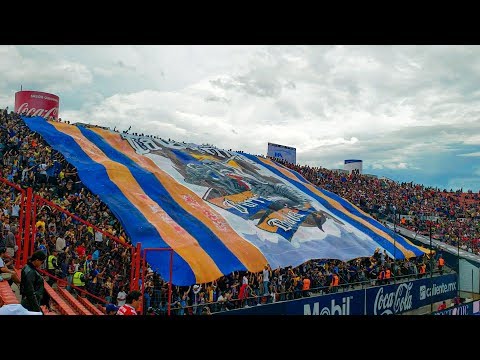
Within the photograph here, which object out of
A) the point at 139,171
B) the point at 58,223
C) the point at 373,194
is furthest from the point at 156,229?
the point at 373,194

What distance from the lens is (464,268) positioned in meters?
18.5

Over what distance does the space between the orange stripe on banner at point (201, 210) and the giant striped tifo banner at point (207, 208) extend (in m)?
0.05

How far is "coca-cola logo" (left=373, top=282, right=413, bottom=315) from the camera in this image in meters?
14.0

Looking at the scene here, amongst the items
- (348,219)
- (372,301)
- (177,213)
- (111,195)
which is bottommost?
(372,301)

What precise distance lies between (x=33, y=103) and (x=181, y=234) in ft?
66.2

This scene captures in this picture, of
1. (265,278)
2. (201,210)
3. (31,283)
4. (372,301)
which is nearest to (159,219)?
(201,210)

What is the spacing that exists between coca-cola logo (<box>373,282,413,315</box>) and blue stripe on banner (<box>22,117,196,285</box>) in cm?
650

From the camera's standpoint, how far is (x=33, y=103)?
28219 mm

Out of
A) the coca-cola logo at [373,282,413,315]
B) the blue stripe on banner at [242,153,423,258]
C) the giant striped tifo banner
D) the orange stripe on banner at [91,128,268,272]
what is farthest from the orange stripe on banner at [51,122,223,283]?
the blue stripe on banner at [242,153,423,258]

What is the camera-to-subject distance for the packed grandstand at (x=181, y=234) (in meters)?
10.3

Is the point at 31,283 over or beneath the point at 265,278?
over

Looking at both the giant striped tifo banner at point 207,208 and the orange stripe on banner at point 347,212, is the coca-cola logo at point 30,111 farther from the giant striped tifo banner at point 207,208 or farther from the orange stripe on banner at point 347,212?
the orange stripe on banner at point 347,212

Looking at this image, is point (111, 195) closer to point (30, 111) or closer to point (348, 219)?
point (348, 219)
